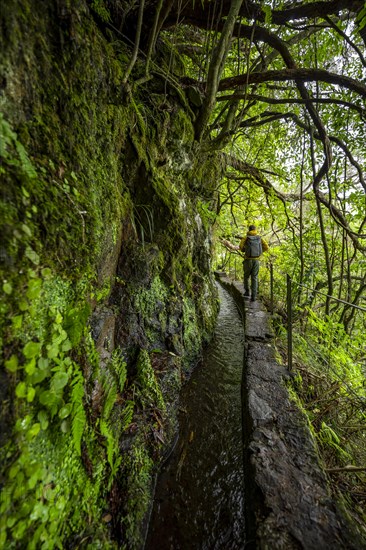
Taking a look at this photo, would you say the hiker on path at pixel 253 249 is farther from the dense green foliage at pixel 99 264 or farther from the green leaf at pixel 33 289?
the green leaf at pixel 33 289

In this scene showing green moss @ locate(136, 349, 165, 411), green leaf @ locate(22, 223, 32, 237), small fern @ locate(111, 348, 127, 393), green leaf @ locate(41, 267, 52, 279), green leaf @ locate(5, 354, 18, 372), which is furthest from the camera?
green moss @ locate(136, 349, 165, 411)

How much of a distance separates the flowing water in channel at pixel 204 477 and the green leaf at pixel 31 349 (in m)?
1.83

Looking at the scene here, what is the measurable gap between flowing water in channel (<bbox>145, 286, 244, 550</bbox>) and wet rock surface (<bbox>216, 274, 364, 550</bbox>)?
7.6 inches

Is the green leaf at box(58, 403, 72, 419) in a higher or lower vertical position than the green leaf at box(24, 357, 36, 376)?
lower

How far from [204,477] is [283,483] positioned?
824 mm

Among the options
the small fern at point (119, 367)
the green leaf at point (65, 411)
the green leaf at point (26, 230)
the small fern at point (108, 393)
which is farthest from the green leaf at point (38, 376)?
the small fern at point (119, 367)

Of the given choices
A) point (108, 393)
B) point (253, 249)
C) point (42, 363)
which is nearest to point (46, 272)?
point (42, 363)

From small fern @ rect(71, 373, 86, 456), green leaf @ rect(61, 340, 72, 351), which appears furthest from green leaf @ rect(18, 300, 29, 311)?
small fern @ rect(71, 373, 86, 456)

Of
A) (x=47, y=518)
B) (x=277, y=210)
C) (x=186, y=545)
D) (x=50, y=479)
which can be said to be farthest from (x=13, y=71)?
(x=277, y=210)

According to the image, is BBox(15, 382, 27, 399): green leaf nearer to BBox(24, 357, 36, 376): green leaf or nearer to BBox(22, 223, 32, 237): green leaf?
BBox(24, 357, 36, 376): green leaf

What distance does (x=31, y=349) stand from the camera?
1.22 meters

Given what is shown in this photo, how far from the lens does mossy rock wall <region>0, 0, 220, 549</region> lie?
123cm

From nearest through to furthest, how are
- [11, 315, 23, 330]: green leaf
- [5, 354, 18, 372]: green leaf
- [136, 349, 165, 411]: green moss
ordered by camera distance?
[5, 354, 18, 372]: green leaf, [11, 315, 23, 330]: green leaf, [136, 349, 165, 411]: green moss

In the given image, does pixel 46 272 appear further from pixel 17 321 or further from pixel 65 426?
pixel 65 426
